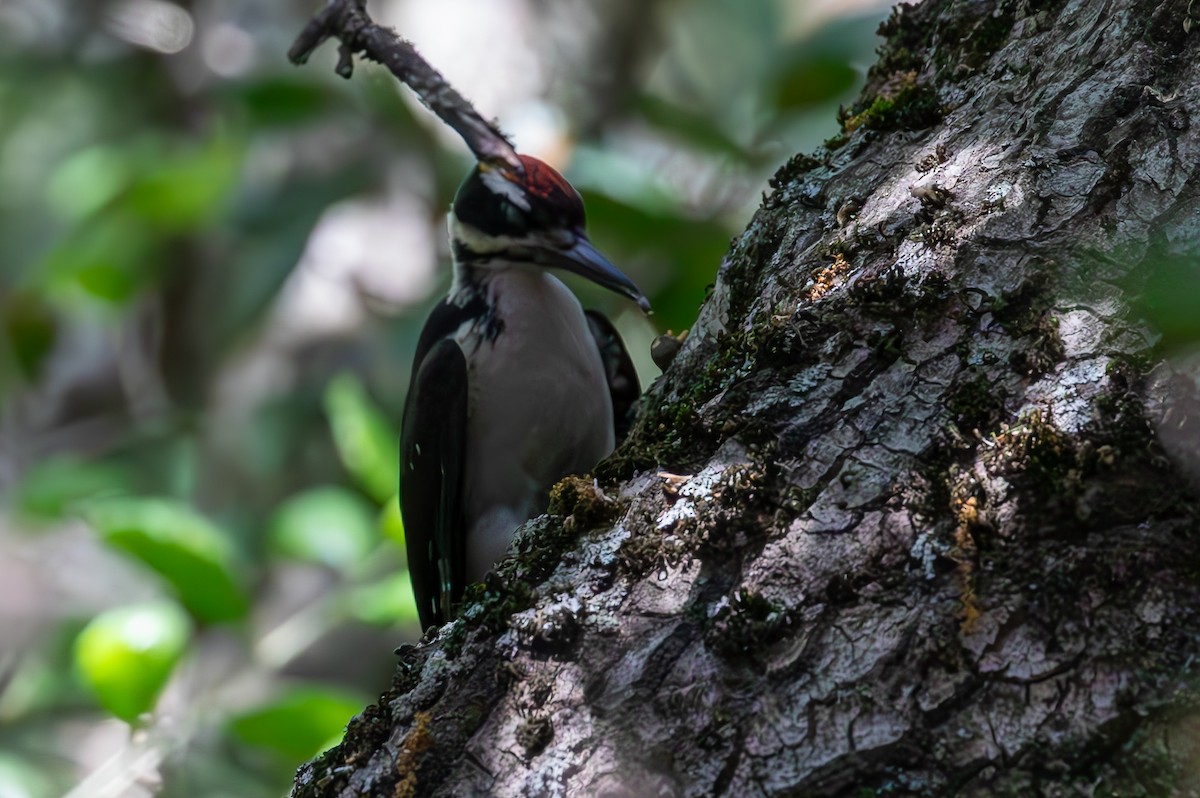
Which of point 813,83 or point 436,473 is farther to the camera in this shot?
point 813,83

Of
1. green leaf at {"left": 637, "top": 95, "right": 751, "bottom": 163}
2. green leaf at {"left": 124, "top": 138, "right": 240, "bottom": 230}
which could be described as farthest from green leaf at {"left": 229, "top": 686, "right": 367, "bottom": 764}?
green leaf at {"left": 124, "top": 138, "right": 240, "bottom": 230}

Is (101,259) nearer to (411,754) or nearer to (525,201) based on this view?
(525,201)

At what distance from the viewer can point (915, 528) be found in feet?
5.09

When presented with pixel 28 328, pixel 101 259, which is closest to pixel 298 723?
pixel 101 259

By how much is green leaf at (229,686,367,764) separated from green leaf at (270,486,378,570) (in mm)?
672

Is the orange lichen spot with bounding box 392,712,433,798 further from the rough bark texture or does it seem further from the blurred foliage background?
the blurred foliage background

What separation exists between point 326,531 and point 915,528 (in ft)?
9.48

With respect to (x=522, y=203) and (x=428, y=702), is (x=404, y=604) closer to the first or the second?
(x=522, y=203)

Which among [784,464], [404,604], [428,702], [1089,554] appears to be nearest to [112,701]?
[404,604]

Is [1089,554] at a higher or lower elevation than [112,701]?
lower

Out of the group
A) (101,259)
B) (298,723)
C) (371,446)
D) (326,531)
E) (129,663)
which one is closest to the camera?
(129,663)

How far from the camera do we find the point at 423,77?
2385 millimetres

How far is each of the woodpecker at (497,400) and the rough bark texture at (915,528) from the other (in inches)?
36.7

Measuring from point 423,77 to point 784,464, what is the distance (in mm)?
1159
